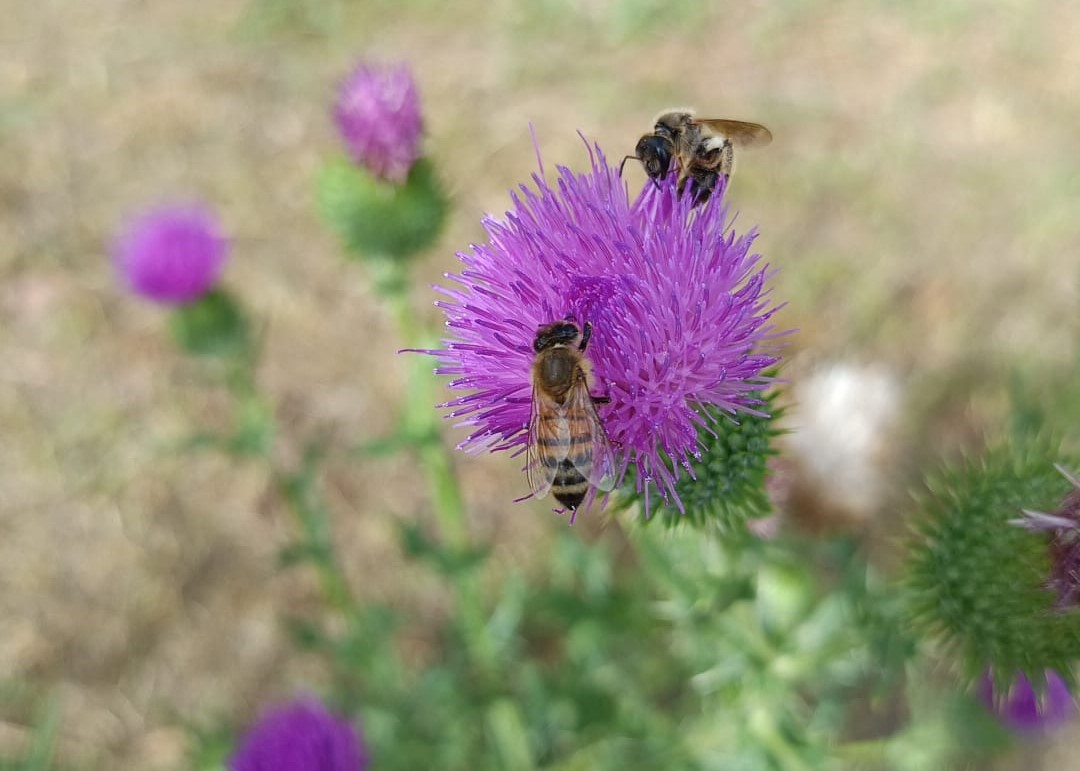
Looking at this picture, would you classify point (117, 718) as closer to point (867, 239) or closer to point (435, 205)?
point (435, 205)

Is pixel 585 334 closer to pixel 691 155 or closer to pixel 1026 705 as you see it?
pixel 691 155

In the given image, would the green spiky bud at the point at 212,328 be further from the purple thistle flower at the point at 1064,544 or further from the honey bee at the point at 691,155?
the purple thistle flower at the point at 1064,544

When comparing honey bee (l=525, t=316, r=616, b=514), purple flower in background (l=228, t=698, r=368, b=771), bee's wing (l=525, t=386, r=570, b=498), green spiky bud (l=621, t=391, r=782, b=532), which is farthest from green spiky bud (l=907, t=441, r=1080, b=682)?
purple flower in background (l=228, t=698, r=368, b=771)

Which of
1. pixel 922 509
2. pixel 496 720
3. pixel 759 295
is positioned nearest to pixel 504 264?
pixel 759 295

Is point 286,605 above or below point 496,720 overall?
above

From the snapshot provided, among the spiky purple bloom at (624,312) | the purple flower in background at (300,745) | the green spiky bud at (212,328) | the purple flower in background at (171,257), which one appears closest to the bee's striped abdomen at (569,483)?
the spiky purple bloom at (624,312)

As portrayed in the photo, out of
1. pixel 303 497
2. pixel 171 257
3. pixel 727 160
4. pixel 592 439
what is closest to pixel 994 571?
pixel 592 439
